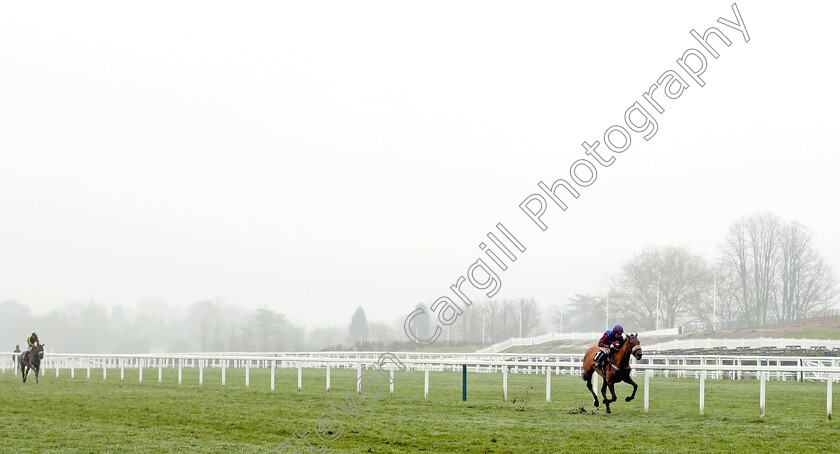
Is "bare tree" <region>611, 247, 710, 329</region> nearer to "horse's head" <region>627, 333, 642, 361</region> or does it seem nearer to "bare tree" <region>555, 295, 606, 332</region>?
"bare tree" <region>555, 295, 606, 332</region>

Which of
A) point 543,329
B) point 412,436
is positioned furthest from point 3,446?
point 543,329

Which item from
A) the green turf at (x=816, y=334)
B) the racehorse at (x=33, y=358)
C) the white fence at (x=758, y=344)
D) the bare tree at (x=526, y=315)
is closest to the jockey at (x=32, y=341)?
the racehorse at (x=33, y=358)

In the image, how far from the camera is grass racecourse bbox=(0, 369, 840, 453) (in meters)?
9.53

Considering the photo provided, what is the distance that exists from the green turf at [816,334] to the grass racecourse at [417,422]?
38695 millimetres

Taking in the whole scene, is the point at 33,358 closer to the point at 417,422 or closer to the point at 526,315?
the point at 417,422

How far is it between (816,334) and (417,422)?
49471mm

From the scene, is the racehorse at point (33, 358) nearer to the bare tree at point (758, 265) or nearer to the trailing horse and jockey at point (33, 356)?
the trailing horse and jockey at point (33, 356)

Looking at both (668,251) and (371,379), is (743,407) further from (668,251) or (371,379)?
(668,251)

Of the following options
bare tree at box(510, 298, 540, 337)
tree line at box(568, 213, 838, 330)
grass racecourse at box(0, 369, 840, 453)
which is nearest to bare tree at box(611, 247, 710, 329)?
tree line at box(568, 213, 838, 330)

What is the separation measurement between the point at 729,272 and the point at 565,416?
64.5 meters

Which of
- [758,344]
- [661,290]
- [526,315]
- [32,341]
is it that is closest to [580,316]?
[526,315]

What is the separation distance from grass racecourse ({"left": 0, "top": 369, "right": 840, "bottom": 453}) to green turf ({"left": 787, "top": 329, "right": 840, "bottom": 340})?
38695 mm

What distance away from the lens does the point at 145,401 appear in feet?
51.2

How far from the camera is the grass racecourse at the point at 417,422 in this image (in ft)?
31.3
